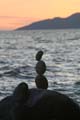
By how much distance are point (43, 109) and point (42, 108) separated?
27 mm

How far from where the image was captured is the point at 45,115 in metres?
9.32

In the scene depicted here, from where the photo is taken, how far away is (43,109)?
932 centimetres

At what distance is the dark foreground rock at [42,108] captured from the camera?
30.6 feet

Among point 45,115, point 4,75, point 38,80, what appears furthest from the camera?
point 4,75

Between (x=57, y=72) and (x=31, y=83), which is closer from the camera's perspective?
(x=31, y=83)

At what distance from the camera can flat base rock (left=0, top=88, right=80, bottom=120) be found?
30.6 feet

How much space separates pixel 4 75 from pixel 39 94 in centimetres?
2396

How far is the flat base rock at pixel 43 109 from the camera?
9.33 metres

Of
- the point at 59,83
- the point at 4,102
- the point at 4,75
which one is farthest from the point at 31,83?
the point at 4,102

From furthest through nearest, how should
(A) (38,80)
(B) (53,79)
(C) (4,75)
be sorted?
(C) (4,75), (B) (53,79), (A) (38,80)

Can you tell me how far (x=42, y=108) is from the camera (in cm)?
931

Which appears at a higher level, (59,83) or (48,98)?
(48,98)

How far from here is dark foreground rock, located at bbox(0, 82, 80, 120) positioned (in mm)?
9328

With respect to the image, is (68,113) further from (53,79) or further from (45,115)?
(53,79)
